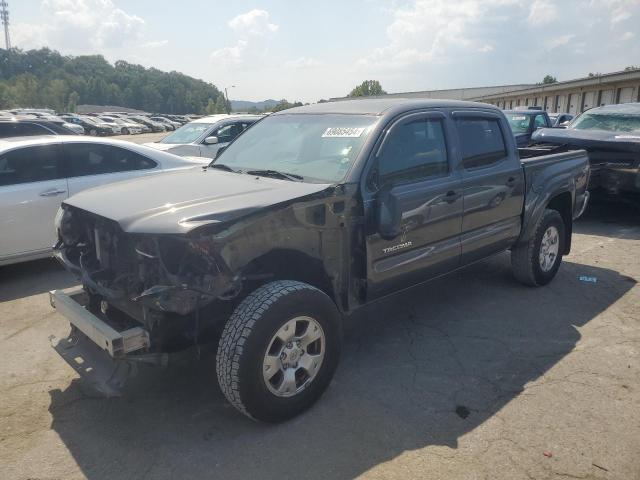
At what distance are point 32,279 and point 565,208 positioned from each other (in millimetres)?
6000

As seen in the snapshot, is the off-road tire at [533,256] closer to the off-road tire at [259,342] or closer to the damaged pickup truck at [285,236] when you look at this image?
the damaged pickup truck at [285,236]

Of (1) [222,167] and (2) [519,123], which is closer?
(1) [222,167]

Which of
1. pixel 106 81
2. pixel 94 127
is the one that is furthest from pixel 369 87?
pixel 94 127

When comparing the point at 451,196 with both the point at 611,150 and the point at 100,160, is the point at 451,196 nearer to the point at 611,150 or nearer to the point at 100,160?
the point at 100,160

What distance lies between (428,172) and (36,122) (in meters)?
10.5

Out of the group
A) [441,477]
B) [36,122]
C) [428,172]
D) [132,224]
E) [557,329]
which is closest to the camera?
[441,477]

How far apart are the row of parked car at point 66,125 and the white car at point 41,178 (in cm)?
544

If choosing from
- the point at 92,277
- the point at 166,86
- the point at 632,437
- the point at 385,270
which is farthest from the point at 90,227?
the point at 166,86

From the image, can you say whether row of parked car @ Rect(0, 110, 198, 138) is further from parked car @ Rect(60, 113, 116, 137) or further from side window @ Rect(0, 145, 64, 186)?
side window @ Rect(0, 145, 64, 186)

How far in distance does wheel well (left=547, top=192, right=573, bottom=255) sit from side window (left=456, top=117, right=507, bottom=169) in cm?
128

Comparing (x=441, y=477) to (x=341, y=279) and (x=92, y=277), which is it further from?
(x=92, y=277)

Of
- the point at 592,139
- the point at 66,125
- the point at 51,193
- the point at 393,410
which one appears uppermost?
the point at 66,125

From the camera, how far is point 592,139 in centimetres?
850

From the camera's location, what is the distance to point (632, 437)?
123 inches
